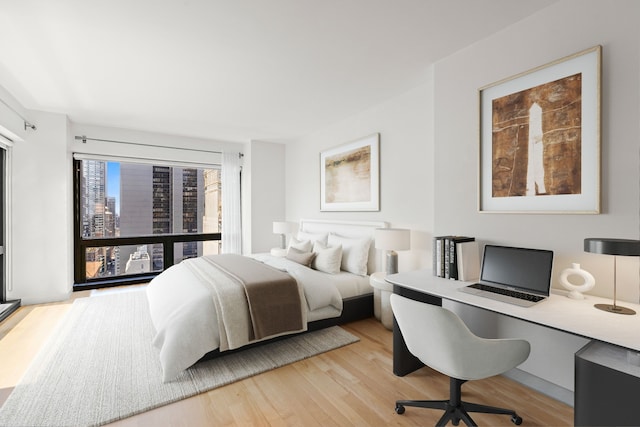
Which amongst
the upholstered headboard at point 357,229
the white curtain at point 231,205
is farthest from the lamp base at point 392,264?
the white curtain at point 231,205

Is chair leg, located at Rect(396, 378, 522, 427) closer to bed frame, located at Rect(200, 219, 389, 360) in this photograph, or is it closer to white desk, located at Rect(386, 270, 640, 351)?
white desk, located at Rect(386, 270, 640, 351)

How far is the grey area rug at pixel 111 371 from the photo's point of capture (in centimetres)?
181

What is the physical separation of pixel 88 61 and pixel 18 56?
0.56m

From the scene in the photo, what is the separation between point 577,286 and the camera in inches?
67.0

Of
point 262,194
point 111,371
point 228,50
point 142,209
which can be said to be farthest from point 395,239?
point 142,209

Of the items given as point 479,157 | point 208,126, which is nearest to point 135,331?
point 208,126

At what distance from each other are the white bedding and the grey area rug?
18 centimetres

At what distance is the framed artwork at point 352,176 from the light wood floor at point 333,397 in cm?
195

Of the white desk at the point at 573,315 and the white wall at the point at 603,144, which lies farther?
the white wall at the point at 603,144

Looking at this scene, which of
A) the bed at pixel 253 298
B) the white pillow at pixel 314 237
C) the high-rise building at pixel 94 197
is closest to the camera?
the bed at pixel 253 298

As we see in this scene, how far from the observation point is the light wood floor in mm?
1759

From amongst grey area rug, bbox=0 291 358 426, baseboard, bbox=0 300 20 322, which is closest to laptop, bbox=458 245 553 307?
grey area rug, bbox=0 291 358 426

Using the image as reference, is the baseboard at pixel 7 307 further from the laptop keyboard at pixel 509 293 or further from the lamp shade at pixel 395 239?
the laptop keyboard at pixel 509 293

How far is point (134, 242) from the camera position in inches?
195
